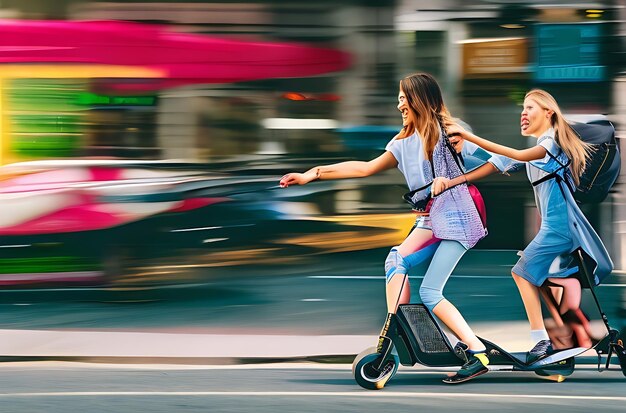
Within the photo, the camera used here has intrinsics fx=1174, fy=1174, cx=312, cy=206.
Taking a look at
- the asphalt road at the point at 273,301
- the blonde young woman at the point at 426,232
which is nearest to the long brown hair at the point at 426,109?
the blonde young woman at the point at 426,232

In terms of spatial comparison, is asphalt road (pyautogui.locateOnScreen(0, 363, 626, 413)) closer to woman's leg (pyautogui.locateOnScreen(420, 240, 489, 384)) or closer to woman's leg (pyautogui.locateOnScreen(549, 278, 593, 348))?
woman's leg (pyautogui.locateOnScreen(420, 240, 489, 384))

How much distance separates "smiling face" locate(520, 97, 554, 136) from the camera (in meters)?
6.89

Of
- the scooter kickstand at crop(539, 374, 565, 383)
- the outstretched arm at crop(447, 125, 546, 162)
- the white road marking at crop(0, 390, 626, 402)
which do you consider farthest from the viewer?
the scooter kickstand at crop(539, 374, 565, 383)

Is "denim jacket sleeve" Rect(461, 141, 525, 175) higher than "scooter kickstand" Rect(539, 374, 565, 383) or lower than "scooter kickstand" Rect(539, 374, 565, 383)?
higher

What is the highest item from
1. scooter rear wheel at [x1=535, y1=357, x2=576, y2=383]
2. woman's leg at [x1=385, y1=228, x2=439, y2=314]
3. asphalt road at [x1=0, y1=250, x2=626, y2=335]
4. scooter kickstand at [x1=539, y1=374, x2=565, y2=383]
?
woman's leg at [x1=385, y1=228, x2=439, y2=314]

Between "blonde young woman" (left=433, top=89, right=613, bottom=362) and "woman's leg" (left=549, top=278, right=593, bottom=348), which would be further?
"woman's leg" (left=549, top=278, right=593, bottom=348)

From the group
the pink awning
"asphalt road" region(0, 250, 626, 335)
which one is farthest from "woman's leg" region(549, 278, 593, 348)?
the pink awning

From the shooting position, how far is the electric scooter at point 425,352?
21.5 ft

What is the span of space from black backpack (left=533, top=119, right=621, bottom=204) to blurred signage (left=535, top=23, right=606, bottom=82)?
1.89m

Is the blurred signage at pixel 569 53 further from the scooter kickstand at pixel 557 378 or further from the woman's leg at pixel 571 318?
the scooter kickstand at pixel 557 378

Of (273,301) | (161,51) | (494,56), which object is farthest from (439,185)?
(161,51)

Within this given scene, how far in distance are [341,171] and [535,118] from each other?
1.19 metres

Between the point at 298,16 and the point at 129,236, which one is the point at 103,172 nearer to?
the point at 129,236

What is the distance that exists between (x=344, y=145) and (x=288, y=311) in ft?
4.58
